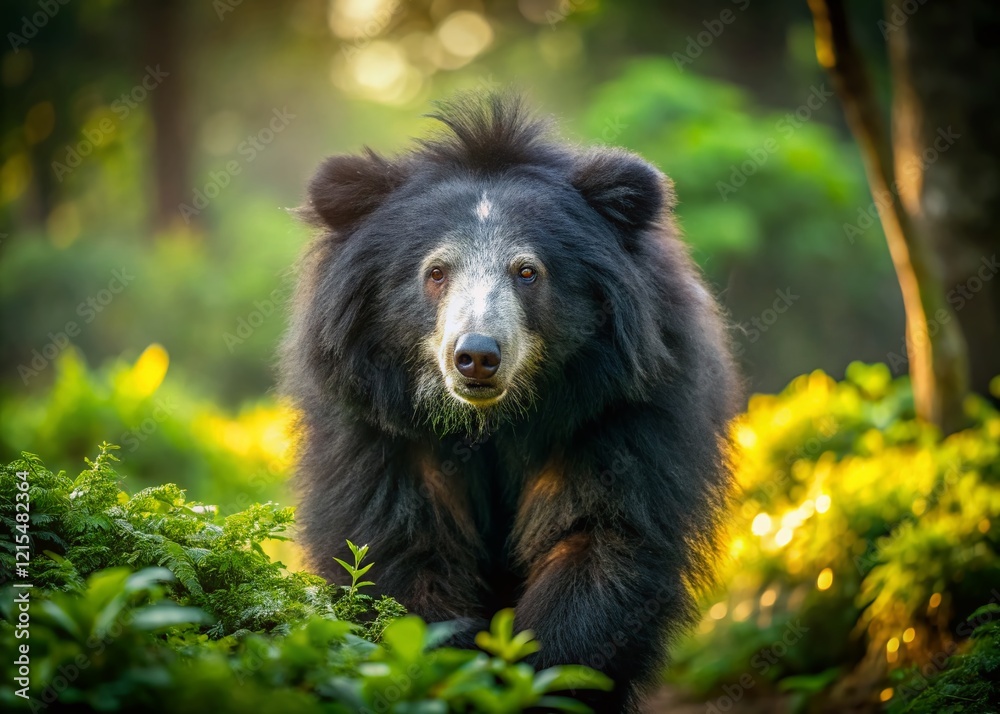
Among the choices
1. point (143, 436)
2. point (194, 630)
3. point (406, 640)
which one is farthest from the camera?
point (143, 436)

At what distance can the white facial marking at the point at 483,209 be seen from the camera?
4727 millimetres

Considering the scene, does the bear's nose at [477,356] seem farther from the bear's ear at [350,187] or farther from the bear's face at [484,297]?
the bear's ear at [350,187]

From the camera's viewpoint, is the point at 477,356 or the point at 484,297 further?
the point at 484,297

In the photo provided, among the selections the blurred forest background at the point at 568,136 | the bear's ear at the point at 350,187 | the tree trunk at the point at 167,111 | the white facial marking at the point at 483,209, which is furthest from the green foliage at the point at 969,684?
the tree trunk at the point at 167,111

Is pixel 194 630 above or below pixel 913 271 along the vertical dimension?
below

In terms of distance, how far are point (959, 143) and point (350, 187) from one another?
6.00 metres

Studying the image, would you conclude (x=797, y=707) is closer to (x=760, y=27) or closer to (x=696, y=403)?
(x=696, y=403)

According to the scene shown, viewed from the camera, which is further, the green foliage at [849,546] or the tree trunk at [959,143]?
the tree trunk at [959,143]

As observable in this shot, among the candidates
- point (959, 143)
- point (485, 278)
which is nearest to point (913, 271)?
point (959, 143)

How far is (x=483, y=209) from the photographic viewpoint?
4754mm

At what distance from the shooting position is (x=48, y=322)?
20.0 m

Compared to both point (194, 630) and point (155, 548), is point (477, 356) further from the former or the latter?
point (194, 630)

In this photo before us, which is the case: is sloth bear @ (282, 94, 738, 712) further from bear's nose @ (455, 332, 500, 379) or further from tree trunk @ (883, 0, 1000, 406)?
tree trunk @ (883, 0, 1000, 406)

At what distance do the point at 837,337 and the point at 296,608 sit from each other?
13.9 m
